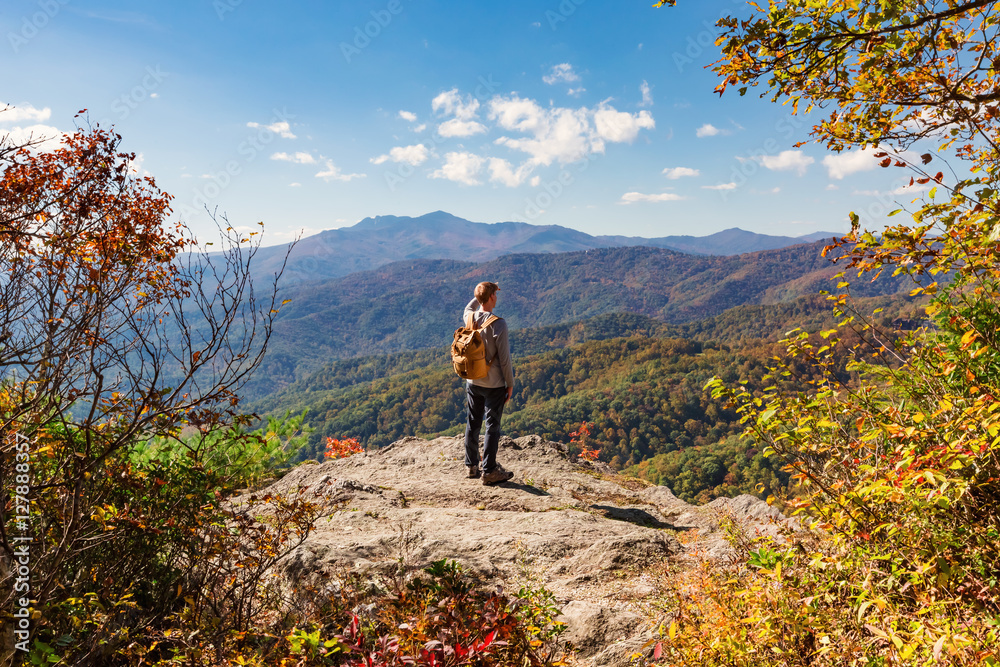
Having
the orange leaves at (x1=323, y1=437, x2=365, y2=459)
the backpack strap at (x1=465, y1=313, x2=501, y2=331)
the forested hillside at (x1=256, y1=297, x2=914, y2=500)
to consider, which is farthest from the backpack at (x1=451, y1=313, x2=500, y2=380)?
the forested hillside at (x1=256, y1=297, x2=914, y2=500)

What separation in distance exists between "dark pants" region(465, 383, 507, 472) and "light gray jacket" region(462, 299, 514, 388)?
0.27 ft

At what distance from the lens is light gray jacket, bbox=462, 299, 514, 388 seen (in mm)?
4906

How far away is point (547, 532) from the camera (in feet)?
13.1

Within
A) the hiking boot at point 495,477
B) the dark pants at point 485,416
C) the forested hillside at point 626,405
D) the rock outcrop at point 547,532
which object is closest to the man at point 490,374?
the dark pants at point 485,416

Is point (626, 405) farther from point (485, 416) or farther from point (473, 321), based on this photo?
point (473, 321)

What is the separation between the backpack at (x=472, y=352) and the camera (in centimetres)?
489

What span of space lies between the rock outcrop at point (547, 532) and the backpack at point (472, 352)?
1.42 metres

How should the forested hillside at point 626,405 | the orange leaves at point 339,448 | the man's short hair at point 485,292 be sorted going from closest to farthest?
the man's short hair at point 485,292 → the orange leaves at point 339,448 → the forested hillside at point 626,405

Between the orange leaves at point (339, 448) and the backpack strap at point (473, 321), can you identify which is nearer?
the backpack strap at point (473, 321)

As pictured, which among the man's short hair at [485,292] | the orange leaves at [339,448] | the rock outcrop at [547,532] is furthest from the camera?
the orange leaves at [339,448]

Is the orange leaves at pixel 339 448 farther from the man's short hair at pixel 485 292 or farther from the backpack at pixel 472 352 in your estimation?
the man's short hair at pixel 485 292

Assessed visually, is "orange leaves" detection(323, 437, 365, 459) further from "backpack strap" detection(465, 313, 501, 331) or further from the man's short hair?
the man's short hair

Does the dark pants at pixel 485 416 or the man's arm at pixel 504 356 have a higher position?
the man's arm at pixel 504 356

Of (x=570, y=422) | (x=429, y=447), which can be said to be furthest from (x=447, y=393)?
(x=429, y=447)
